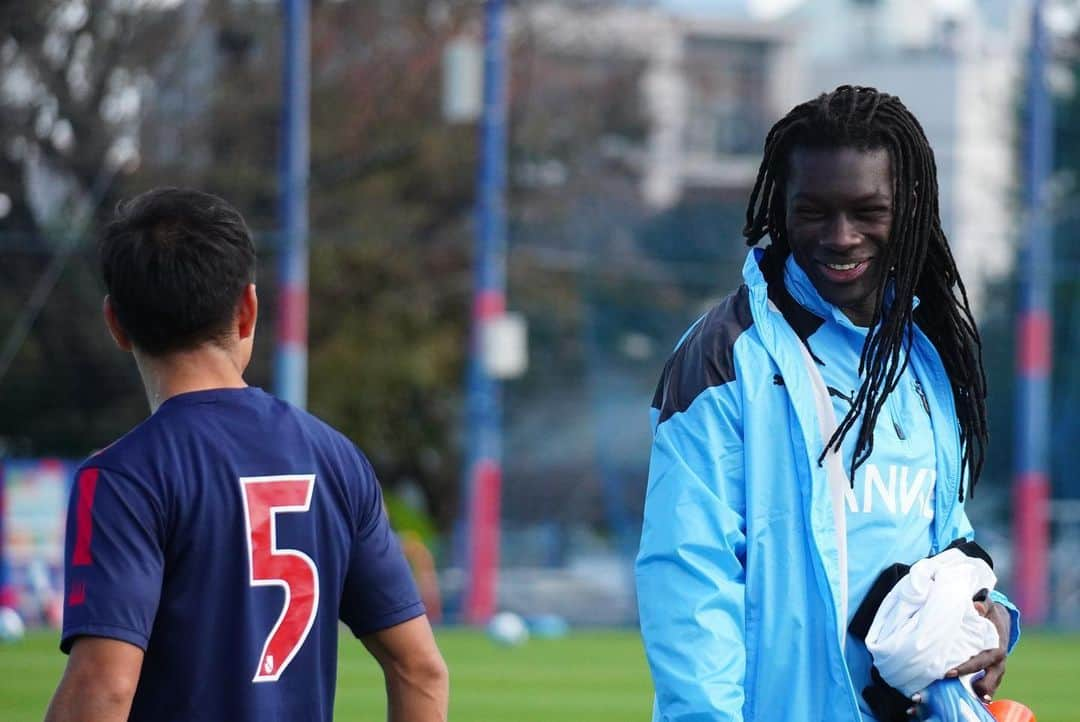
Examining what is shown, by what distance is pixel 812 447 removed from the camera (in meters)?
3.29

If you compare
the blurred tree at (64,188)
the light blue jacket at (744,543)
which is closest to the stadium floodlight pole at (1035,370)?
the blurred tree at (64,188)

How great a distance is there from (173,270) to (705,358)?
3.00 ft

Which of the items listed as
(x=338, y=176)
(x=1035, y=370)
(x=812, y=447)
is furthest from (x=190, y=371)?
(x=338, y=176)

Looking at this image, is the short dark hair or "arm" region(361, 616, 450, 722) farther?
"arm" region(361, 616, 450, 722)

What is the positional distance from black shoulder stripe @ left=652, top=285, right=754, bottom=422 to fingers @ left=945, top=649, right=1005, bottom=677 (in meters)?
0.62

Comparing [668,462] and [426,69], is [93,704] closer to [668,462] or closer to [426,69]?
[668,462]

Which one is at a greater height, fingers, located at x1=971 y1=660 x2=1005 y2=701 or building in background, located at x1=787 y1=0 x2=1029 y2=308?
building in background, located at x1=787 y1=0 x2=1029 y2=308

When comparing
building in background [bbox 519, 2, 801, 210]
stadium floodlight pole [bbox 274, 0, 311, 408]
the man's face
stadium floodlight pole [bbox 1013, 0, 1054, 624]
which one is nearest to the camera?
the man's face

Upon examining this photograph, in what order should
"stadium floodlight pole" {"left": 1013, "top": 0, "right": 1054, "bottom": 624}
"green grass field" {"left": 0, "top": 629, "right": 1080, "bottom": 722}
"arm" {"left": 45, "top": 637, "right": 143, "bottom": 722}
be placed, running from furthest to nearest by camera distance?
"stadium floodlight pole" {"left": 1013, "top": 0, "right": 1054, "bottom": 624}, "green grass field" {"left": 0, "top": 629, "right": 1080, "bottom": 722}, "arm" {"left": 45, "top": 637, "right": 143, "bottom": 722}

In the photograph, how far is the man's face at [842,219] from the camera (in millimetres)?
3410

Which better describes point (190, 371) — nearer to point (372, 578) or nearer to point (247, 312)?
point (247, 312)

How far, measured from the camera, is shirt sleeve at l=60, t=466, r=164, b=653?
289 centimetres

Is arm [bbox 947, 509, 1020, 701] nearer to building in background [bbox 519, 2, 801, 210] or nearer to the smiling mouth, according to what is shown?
the smiling mouth

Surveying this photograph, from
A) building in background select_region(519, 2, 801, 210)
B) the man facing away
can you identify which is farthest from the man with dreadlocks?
building in background select_region(519, 2, 801, 210)
